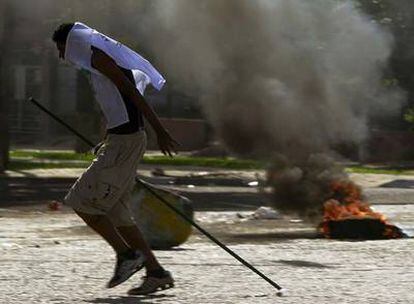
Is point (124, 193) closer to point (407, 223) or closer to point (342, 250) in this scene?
point (342, 250)

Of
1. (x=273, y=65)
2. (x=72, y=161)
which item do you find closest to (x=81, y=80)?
(x=72, y=161)

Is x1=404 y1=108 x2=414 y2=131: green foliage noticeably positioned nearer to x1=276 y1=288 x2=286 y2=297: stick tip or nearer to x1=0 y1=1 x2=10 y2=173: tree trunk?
x1=0 y1=1 x2=10 y2=173: tree trunk

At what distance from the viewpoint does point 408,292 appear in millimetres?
6438

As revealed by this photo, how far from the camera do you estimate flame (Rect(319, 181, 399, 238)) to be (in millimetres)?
9651

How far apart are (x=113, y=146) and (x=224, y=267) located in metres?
1.53

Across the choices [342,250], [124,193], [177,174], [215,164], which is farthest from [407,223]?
[215,164]

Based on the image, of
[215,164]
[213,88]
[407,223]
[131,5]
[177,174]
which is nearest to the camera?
[407,223]

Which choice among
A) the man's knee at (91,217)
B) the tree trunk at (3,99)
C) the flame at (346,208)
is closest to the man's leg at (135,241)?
the man's knee at (91,217)

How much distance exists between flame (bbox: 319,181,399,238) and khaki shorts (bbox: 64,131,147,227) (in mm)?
3737

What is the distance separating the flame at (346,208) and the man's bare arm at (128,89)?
384 cm

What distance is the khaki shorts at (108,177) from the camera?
20.0ft

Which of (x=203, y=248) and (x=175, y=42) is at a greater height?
(x=175, y=42)

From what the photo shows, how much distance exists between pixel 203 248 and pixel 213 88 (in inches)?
210

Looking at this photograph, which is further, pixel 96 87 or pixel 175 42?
pixel 175 42
